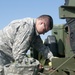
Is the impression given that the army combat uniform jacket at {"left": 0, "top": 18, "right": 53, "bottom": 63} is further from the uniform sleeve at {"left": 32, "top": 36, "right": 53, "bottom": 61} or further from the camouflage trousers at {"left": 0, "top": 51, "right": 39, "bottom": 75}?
the uniform sleeve at {"left": 32, "top": 36, "right": 53, "bottom": 61}

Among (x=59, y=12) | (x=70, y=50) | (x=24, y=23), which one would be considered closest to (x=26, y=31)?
(x=24, y=23)

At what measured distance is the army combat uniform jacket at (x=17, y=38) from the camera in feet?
16.1

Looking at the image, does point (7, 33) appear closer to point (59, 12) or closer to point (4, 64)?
point (4, 64)

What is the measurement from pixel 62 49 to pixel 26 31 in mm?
4951

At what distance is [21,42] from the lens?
4.91m

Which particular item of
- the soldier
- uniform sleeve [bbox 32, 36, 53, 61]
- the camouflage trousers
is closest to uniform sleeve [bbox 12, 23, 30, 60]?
the soldier

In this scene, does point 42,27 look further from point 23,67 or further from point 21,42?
point 23,67

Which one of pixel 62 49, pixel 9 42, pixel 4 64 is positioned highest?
pixel 9 42

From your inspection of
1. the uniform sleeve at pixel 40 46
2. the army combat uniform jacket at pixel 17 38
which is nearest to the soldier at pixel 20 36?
the army combat uniform jacket at pixel 17 38

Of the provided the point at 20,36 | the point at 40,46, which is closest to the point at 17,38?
→ the point at 20,36

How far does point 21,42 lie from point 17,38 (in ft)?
0.29

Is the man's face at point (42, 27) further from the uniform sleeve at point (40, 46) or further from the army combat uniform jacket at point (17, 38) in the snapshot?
the uniform sleeve at point (40, 46)

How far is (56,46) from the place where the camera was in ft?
32.3

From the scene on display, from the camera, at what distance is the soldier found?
490 centimetres
